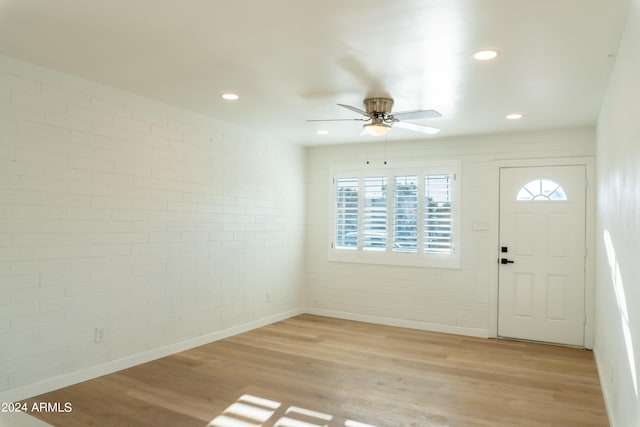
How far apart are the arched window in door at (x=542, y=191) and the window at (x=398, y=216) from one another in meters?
0.81

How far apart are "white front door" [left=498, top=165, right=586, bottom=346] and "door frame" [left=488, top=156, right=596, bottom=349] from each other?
0.04 m

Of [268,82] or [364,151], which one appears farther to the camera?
[364,151]

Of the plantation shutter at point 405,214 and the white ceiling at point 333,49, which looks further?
the plantation shutter at point 405,214

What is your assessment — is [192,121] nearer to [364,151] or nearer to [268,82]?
[268,82]

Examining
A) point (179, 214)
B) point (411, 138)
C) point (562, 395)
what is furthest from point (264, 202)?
point (562, 395)

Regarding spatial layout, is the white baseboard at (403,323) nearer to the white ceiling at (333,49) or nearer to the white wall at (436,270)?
the white wall at (436,270)

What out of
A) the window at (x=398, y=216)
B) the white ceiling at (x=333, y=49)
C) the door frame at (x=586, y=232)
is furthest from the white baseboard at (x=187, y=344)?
the white ceiling at (x=333, y=49)

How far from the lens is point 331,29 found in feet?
9.05

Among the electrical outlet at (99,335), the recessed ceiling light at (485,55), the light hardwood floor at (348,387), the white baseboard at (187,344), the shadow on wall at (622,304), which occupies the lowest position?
the light hardwood floor at (348,387)

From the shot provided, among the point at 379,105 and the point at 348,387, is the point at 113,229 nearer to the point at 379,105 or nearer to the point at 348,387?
the point at 348,387

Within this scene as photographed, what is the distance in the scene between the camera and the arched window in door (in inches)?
212

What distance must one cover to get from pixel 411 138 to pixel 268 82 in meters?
2.91

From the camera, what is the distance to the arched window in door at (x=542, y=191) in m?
5.39

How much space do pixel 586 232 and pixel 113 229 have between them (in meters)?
5.15
